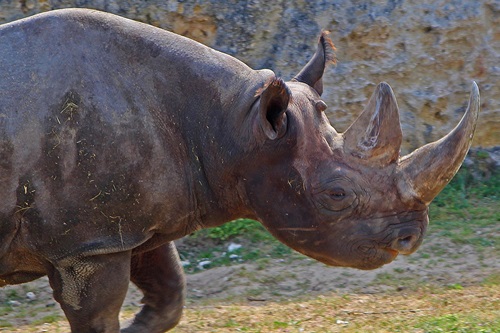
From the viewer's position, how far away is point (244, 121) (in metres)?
5.80

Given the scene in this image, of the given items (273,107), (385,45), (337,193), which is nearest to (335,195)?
(337,193)

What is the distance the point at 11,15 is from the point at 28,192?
5.08 m

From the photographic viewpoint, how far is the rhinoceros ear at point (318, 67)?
6.29 m

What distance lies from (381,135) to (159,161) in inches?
47.7

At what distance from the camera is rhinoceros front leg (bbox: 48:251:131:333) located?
5617mm

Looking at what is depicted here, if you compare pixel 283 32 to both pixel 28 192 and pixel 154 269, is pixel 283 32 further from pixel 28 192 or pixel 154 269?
pixel 28 192

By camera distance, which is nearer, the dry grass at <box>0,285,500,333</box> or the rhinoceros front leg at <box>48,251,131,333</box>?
the rhinoceros front leg at <box>48,251,131,333</box>

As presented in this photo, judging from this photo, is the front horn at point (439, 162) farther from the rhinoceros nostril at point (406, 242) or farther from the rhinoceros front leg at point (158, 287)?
the rhinoceros front leg at point (158, 287)

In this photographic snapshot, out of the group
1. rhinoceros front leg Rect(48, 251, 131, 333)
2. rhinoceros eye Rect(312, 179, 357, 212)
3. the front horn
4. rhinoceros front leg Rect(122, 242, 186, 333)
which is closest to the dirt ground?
rhinoceros front leg Rect(122, 242, 186, 333)

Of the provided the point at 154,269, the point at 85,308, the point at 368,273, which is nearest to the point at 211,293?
the point at 368,273

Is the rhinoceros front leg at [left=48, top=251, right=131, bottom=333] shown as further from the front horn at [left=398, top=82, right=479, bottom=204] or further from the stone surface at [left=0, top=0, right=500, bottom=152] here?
the stone surface at [left=0, top=0, right=500, bottom=152]

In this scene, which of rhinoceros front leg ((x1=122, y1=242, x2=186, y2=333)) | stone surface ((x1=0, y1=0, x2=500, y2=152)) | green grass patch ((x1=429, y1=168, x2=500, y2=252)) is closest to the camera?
rhinoceros front leg ((x1=122, y1=242, x2=186, y2=333))

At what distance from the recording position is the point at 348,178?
5.72 metres

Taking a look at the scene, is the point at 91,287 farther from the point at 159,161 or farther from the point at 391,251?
the point at 391,251
